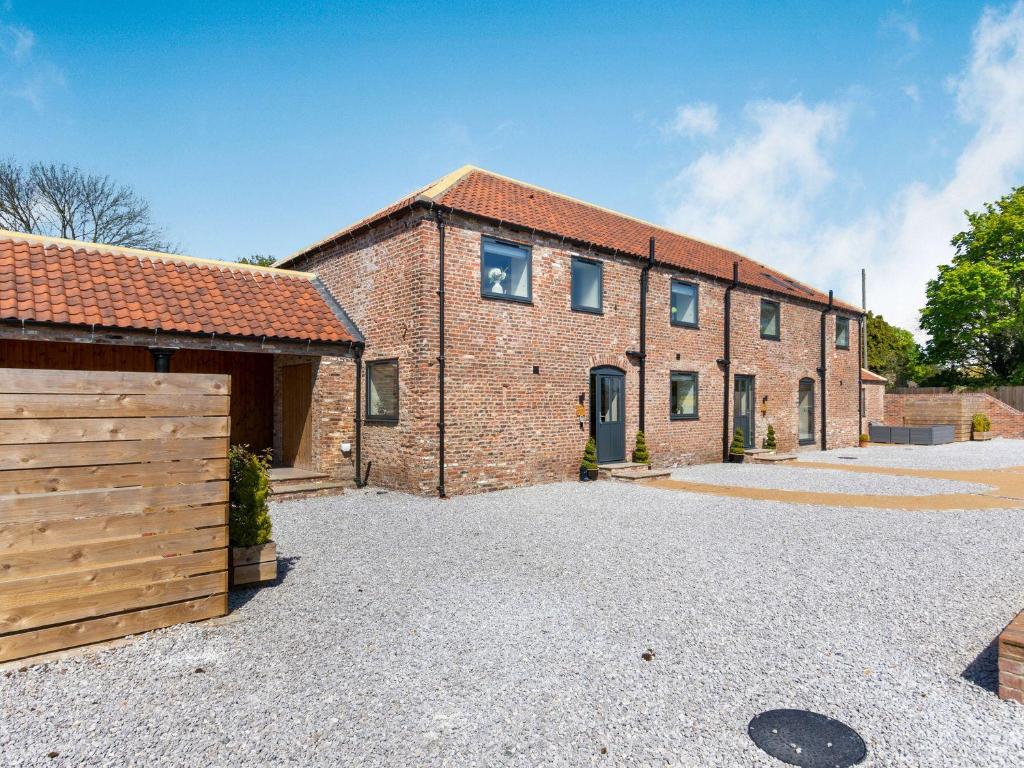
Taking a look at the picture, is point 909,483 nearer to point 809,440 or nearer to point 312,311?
point 809,440

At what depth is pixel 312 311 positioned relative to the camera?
40.9 feet

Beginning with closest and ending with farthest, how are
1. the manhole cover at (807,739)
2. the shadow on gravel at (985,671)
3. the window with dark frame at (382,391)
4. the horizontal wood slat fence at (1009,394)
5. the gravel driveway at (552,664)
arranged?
1. the manhole cover at (807,739)
2. the gravel driveway at (552,664)
3. the shadow on gravel at (985,671)
4. the window with dark frame at (382,391)
5. the horizontal wood slat fence at (1009,394)

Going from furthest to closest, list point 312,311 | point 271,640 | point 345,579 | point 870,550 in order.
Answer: point 312,311
point 870,550
point 345,579
point 271,640

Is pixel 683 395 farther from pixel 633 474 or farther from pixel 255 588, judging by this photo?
pixel 255 588

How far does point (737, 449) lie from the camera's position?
54.5 feet

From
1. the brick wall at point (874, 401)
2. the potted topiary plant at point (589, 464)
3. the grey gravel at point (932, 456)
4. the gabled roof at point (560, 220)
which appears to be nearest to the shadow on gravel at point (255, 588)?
the gabled roof at point (560, 220)

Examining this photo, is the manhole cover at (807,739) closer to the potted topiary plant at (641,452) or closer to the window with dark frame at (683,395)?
the potted topiary plant at (641,452)

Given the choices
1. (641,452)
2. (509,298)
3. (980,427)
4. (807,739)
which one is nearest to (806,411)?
(641,452)

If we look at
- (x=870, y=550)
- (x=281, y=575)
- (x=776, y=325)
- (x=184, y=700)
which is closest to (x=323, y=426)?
(x=281, y=575)

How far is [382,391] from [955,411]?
84.1ft

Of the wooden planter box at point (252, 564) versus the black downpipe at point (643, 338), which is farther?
the black downpipe at point (643, 338)

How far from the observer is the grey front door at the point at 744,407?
17.3 m

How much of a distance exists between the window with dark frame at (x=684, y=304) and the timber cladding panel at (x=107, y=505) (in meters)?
13.0

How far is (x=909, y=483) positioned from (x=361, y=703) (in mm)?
13326
